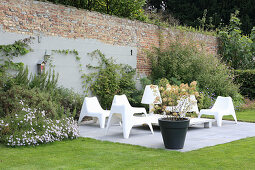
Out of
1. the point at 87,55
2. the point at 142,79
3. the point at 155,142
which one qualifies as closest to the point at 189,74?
the point at 142,79

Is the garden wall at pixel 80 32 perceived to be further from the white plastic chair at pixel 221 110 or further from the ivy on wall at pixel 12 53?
the white plastic chair at pixel 221 110

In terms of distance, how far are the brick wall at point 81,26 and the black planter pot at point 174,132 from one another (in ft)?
15.6

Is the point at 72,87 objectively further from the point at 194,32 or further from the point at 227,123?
the point at 194,32

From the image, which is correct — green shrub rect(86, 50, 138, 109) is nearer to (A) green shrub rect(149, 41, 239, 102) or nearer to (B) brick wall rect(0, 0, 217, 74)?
(B) brick wall rect(0, 0, 217, 74)

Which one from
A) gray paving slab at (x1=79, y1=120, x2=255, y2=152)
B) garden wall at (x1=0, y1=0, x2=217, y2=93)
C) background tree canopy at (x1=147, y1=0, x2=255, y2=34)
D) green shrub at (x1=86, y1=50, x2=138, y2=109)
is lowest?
gray paving slab at (x1=79, y1=120, x2=255, y2=152)

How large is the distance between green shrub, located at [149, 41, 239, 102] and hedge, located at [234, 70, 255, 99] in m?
1.62

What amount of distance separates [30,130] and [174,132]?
2.51m

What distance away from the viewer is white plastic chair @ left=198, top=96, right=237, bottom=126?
8258 millimetres

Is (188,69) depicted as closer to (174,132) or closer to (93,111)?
(93,111)

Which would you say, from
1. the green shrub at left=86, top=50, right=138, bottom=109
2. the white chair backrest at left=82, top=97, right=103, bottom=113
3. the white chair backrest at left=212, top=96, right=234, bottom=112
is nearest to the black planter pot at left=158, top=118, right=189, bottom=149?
the white chair backrest at left=82, top=97, right=103, bottom=113

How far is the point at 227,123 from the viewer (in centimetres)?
873

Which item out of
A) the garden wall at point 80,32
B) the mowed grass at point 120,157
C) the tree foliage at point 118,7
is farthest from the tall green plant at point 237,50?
the mowed grass at point 120,157

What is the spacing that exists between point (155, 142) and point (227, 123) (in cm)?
334

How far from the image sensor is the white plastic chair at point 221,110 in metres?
8.26
